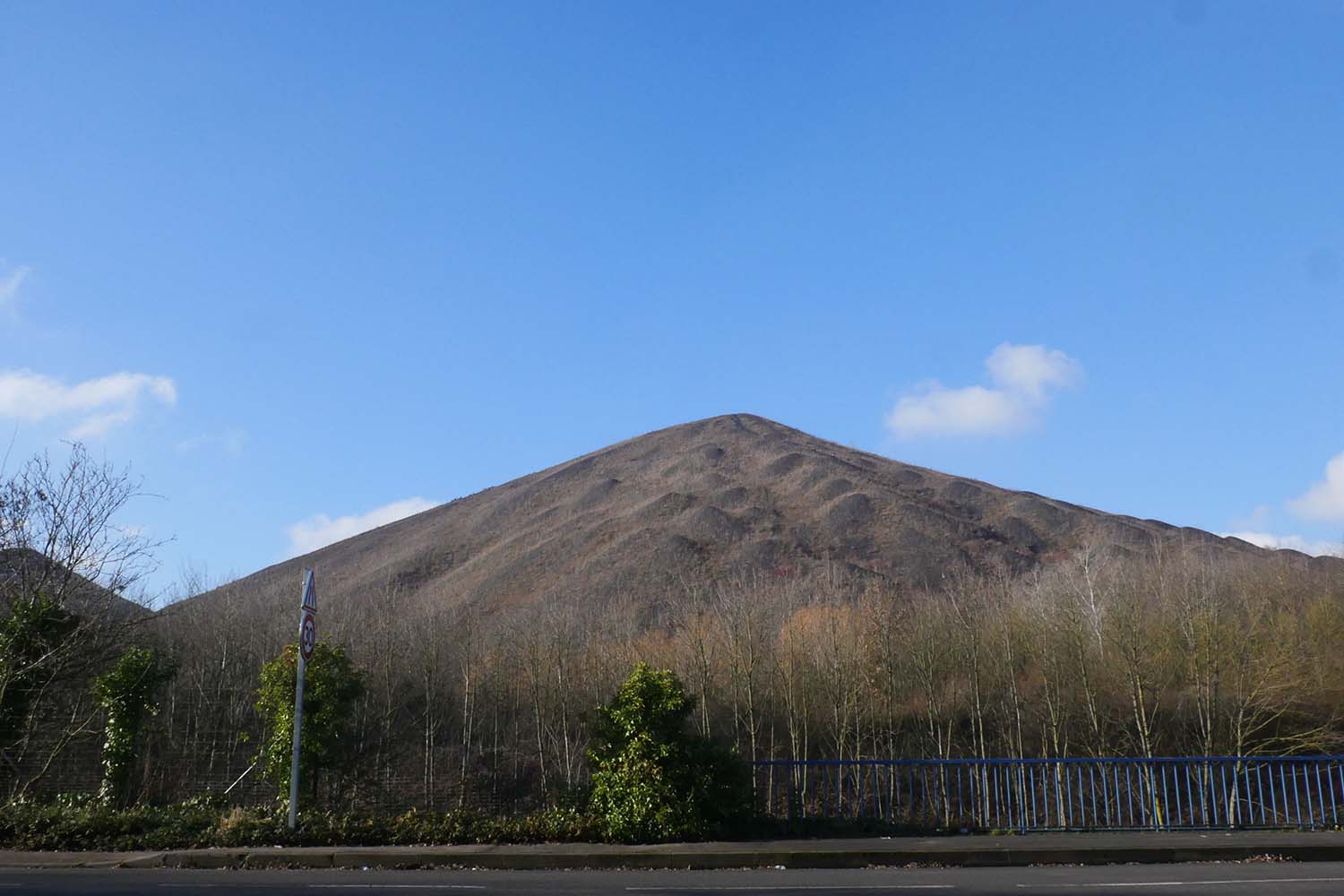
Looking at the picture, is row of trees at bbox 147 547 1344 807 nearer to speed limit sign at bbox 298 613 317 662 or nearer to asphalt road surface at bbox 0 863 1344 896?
speed limit sign at bbox 298 613 317 662

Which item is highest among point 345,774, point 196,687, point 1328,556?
point 1328,556

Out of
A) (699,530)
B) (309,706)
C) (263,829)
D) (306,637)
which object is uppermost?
(699,530)

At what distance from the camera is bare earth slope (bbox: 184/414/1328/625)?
68062 mm

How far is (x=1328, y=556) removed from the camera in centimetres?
3003

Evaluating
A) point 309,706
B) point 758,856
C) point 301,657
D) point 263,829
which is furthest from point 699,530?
point 758,856

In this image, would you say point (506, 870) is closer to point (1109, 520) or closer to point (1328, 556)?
point (1328, 556)

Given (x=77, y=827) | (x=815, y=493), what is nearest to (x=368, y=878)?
(x=77, y=827)

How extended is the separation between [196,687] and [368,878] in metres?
22.9

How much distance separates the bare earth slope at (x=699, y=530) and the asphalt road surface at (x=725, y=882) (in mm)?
46799

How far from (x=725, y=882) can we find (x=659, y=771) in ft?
9.00

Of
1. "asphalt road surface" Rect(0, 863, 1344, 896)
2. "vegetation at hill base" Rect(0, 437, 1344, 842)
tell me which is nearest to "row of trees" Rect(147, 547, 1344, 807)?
"vegetation at hill base" Rect(0, 437, 1344, 842)

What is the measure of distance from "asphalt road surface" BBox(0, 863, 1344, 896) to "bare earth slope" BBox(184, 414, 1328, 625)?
154 ft

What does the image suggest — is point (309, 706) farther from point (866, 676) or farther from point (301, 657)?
point (866, 676)

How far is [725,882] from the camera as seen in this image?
9.60 meters
